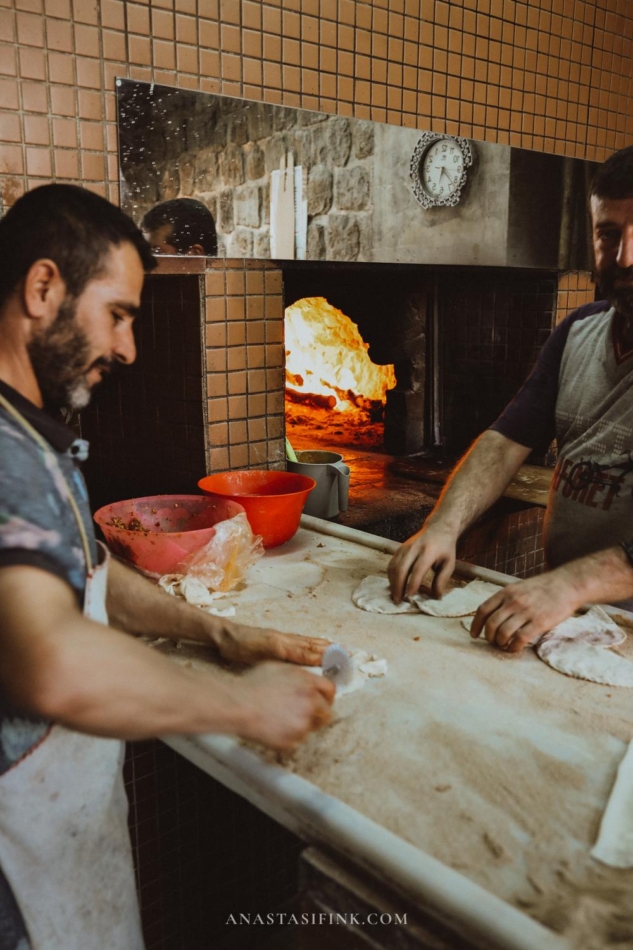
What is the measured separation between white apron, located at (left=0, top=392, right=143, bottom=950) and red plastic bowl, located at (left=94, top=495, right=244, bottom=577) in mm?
542

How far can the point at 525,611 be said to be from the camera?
63.8 inches

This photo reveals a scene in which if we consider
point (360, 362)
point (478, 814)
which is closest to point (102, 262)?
point (478, 814)

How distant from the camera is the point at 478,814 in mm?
1115

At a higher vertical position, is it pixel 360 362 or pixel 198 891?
pixel 360 362

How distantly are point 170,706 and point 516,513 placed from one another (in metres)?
2.75

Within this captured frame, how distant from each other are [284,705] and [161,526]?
121 centimetres

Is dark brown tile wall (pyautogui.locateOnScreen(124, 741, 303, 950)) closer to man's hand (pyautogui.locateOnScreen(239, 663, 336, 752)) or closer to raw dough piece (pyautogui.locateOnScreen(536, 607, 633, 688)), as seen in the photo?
man's hand (pyautogui.locateOnScreen(239, 663, 336, 752))

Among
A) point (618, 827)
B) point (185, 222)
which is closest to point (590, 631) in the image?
point (618, 827)

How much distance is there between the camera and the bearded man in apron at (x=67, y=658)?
1.01m

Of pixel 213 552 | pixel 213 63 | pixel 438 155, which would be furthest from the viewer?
pixel 438 155

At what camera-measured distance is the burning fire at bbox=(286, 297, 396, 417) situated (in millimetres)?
4277

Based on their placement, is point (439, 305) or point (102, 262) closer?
point (102, 262)

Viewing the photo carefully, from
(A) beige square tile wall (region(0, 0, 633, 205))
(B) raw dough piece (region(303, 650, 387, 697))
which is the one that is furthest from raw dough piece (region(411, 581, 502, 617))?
(A) beige square tile wall (region(0, 0, 633, 205))

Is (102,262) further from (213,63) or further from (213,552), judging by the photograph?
(213,63)
